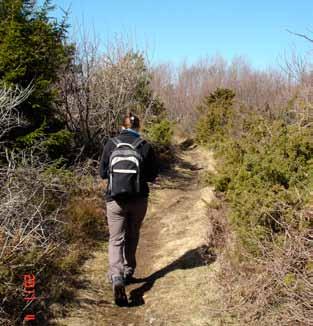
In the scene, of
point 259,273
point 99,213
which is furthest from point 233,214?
point 99,213

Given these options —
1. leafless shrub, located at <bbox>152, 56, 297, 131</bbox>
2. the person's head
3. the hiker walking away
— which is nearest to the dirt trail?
the hiker walking away

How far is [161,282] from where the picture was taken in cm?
568

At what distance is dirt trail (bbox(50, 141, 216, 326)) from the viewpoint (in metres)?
4.74

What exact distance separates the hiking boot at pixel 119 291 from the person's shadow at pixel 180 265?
0.16 metres

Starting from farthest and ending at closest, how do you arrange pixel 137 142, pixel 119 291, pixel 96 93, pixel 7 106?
pixel 96 93, pixel 7 106, pixel 137 142, pixel 119 291

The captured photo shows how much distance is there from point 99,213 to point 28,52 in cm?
334

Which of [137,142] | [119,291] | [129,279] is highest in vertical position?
[137,142]

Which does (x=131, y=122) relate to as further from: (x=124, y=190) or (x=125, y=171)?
(x=124, y=190)

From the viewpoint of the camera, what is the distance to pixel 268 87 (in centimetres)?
2809

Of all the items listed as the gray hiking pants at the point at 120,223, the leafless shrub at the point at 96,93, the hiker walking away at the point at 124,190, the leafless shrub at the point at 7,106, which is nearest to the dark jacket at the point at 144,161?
the hiker walking away at the point at 124,190

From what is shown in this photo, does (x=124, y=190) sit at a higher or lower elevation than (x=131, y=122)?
lower

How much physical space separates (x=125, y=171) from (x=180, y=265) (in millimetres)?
1917

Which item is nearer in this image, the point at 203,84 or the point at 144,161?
the point at 144,161

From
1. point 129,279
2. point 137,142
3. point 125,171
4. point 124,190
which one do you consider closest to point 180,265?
point 129,279
